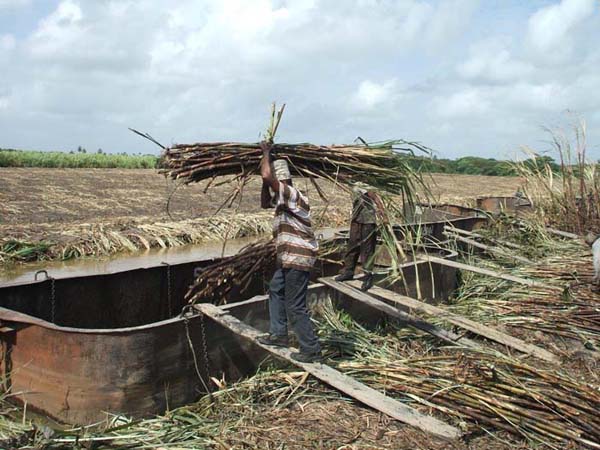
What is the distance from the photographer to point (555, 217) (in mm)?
10820

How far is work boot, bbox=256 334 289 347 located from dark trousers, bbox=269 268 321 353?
0.03m

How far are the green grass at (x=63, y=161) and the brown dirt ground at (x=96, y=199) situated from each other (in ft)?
25.1

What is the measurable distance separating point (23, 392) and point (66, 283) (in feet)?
4.46

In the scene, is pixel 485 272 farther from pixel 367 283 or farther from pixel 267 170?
pixel 267 170

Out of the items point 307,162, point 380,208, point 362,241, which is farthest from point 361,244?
point 307,162

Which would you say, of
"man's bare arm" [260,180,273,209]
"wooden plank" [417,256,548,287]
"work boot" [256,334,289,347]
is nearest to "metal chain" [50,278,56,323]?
"work boot" [256,334,289,347]

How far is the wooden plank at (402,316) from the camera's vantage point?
537cm

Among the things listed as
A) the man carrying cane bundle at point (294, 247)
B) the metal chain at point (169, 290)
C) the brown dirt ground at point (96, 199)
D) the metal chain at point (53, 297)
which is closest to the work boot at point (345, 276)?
the metal chain at point (169, 290)

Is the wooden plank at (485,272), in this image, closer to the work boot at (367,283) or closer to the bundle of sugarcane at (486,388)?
the work boot at (367,283)

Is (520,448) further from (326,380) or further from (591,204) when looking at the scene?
(591,204)

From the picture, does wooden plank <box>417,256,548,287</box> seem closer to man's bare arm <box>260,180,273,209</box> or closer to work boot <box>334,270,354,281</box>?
work boot <box>334,270,354,281</box>

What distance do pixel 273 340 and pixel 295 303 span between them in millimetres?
360

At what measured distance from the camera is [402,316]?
5.62m

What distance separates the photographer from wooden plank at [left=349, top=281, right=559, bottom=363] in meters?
5.23
